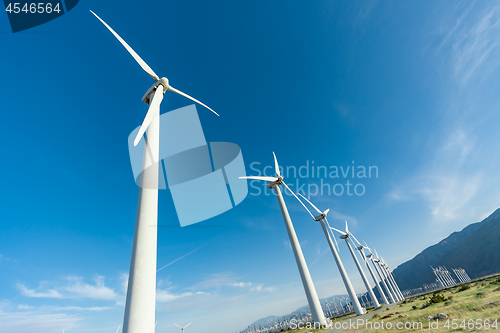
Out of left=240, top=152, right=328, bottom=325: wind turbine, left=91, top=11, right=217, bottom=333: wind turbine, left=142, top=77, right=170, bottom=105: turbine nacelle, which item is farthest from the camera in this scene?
left=240, top=152, right=328, bottom=325: wind turbine

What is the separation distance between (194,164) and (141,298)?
23.8m

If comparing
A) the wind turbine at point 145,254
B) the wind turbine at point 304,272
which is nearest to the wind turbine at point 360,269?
the wind turbine at point 304,272

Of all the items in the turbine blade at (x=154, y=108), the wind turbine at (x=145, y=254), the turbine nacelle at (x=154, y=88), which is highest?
the turbine nacelle at (x=154, y=88)

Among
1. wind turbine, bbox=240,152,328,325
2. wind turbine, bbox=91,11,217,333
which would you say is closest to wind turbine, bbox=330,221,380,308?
wind turbine, bbox=240,152,328,325

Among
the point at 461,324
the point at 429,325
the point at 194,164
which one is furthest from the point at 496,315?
the point at 194,164

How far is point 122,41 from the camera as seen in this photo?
2258cm

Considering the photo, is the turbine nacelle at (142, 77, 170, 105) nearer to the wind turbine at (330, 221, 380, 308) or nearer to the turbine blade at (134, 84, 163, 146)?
the turbine blade at (134, 84, 163, 146)

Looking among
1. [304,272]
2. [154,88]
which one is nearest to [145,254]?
[154,88]

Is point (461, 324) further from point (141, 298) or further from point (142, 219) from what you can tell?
point (142, 219)

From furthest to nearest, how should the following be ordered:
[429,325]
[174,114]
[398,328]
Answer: [174,114] → [398,328] → [429,325]

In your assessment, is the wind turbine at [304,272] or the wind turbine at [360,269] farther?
the wind turbine at [360,269]

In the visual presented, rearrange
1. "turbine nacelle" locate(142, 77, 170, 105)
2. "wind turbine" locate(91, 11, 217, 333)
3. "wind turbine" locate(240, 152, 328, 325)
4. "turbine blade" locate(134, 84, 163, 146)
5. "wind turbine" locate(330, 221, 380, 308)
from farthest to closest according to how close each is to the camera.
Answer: "wind turbine" locate(330, 221, 380, 308) → "wind turbine" locate(240, 152, 328, 325) → "turbine nacelle" locate(142, 77, 170, 105) → "turbine blade" locate(134, 84, 163, 146) → "wind turbine" locate(91, 11, 217, 333)

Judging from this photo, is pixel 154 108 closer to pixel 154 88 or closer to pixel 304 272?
pixel 154 88

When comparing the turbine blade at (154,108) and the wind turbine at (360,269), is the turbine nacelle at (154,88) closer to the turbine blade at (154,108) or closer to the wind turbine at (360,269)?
the turbine blade at (154,108)
